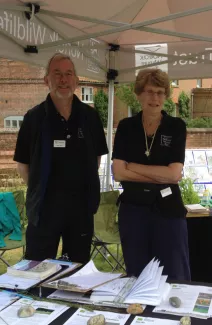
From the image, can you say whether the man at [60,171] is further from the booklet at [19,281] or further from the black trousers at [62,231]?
the booklet at [19,281]

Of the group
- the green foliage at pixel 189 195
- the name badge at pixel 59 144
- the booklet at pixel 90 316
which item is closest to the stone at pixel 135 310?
the booklet at pixel 90 316

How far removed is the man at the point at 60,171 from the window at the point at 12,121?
1599 centimetres

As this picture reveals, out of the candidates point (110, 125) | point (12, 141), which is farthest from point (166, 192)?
point (12, 141)

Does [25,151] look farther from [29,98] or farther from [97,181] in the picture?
[29,98]

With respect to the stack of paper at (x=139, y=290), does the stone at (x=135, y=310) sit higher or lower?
lower

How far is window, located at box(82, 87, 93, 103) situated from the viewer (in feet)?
63.1

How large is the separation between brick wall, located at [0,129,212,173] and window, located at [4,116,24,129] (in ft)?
22.7

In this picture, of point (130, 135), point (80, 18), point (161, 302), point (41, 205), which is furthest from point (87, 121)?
point (161, 302)

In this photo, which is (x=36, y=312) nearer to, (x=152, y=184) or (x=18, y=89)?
(x=152, y=184)

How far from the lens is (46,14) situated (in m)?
3.09

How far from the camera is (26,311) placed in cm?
132

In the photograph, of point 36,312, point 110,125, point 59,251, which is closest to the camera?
point 36,312

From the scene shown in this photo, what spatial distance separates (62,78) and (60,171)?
56 cm

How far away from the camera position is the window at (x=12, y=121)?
18.1 metres
